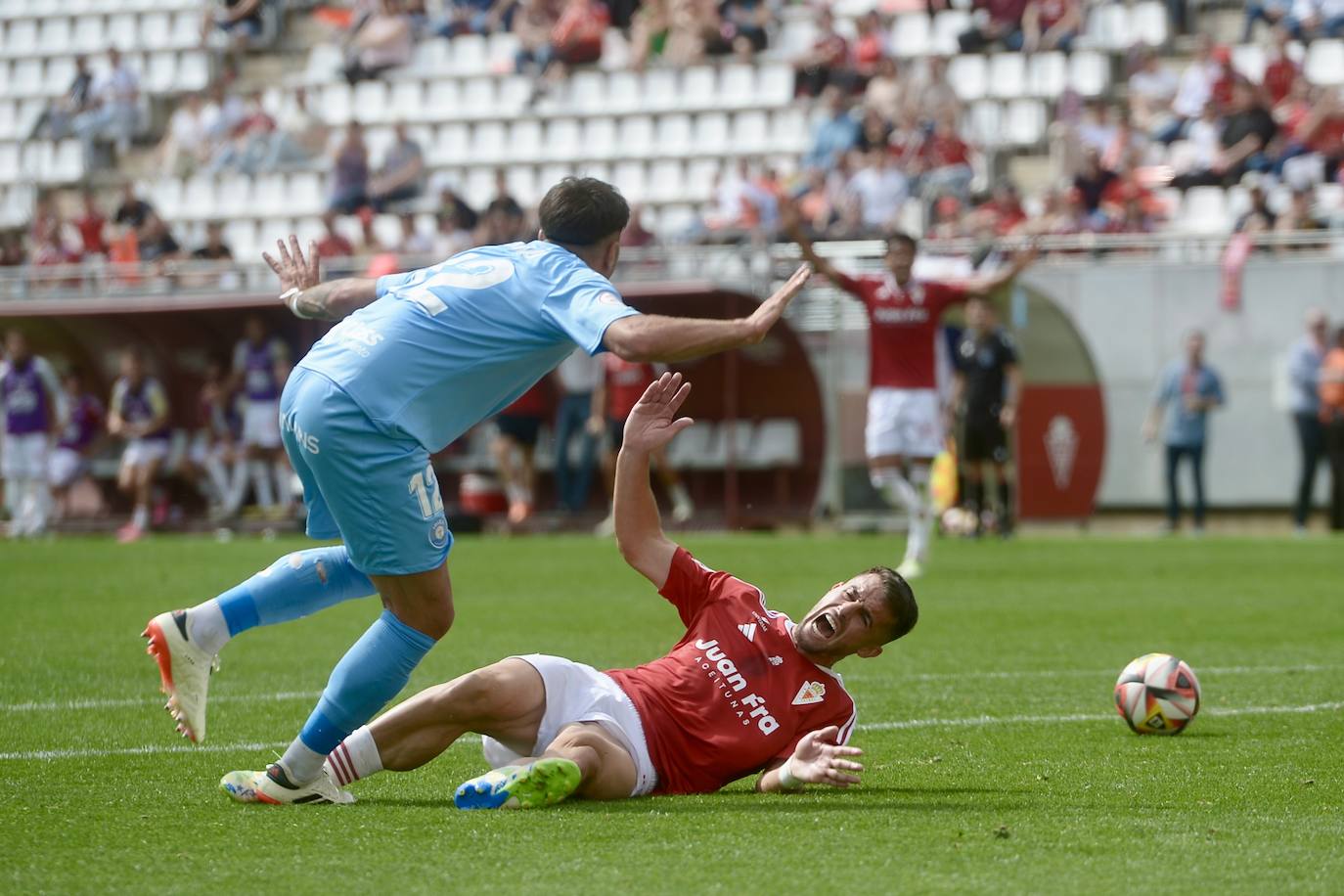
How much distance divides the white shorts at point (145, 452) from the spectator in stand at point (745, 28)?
30.6 feet

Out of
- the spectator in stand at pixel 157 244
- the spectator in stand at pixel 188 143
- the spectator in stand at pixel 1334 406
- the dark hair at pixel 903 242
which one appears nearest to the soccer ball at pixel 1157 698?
the dark hair at pixel 903 242

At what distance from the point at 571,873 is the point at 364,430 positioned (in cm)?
157

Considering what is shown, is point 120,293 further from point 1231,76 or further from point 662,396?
point 662,396

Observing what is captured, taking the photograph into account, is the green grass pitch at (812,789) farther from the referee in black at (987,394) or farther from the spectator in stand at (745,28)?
the spectator in stand at (745,28)

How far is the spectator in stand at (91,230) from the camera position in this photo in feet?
86.4

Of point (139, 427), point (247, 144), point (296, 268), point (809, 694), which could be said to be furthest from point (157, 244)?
point (809, 694)

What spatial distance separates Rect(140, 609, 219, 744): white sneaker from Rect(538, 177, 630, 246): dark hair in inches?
65.1

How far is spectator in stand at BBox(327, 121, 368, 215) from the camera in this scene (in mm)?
26141

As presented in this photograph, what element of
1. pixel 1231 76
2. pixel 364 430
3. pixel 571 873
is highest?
pixel 1231 76

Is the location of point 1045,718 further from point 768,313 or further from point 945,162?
point 945,162

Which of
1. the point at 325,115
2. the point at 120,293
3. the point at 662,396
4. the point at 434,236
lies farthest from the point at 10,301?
the point at 662,396

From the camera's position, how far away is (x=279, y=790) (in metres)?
5.67

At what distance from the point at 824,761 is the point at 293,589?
1.74 m

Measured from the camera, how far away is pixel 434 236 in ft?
79.7
